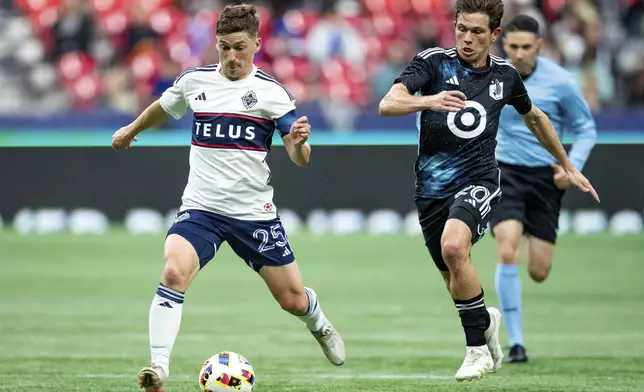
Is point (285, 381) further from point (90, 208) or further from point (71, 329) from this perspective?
point (90, 208)

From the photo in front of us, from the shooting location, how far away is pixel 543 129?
8094 millimetres

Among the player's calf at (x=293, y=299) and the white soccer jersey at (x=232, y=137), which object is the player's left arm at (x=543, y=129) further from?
the player's calf at (x=293, y=299)

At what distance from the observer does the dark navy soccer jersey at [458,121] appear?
7730 millimetres

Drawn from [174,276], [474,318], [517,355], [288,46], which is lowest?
[517,355]

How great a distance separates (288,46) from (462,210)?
13833 millimetres

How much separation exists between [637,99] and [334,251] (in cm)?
586

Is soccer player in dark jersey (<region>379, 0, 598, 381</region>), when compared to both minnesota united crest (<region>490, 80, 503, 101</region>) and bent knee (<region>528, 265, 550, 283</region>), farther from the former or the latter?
bent knee (<region>528, 265, 550, 283</region>)

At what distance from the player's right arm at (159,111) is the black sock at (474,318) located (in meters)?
2.11

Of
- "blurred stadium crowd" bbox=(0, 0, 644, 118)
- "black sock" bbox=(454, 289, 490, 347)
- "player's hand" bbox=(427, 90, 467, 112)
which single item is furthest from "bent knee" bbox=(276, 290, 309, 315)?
"blurred stadium crowd" bbox=(0, 0, 644, 118)

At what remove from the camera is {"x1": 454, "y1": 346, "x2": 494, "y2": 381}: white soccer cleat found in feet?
23.9

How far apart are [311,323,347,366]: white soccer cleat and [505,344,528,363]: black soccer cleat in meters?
1.61

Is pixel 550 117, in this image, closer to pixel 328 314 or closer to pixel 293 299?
pixel 293 299

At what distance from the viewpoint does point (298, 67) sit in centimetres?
2075

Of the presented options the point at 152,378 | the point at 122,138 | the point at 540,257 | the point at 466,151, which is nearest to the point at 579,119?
the point at 540,257
